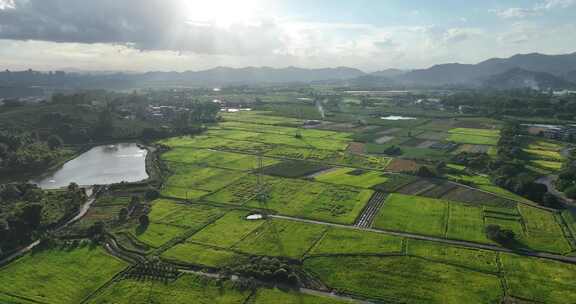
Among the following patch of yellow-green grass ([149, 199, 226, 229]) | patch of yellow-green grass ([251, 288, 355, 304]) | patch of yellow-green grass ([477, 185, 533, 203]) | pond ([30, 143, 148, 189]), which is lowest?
pond ([30, 143, 148, 189])

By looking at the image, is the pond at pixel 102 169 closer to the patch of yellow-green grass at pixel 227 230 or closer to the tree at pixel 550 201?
the patch of yellow-green grass at pixel 227 230

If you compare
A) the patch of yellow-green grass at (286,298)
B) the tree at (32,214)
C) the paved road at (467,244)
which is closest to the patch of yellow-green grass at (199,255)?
the patch of yellow-green grass at (286,298)

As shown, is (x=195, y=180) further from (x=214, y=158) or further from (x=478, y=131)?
(x=478, y=131)

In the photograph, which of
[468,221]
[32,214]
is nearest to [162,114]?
[32,214]

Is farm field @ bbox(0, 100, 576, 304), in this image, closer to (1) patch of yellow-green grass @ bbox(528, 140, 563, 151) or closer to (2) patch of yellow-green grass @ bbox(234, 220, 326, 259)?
(2) patch of yellow-green grass @ bbox(234, 220, 326, 259)

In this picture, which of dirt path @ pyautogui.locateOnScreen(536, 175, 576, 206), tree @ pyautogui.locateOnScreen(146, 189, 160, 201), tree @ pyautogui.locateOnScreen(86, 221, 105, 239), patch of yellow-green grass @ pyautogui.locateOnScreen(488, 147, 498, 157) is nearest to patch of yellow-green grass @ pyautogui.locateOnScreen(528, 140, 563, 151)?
patch of yellow-green grass @ pyautogui.locateOnScreen(488, 147, 498, 157)
